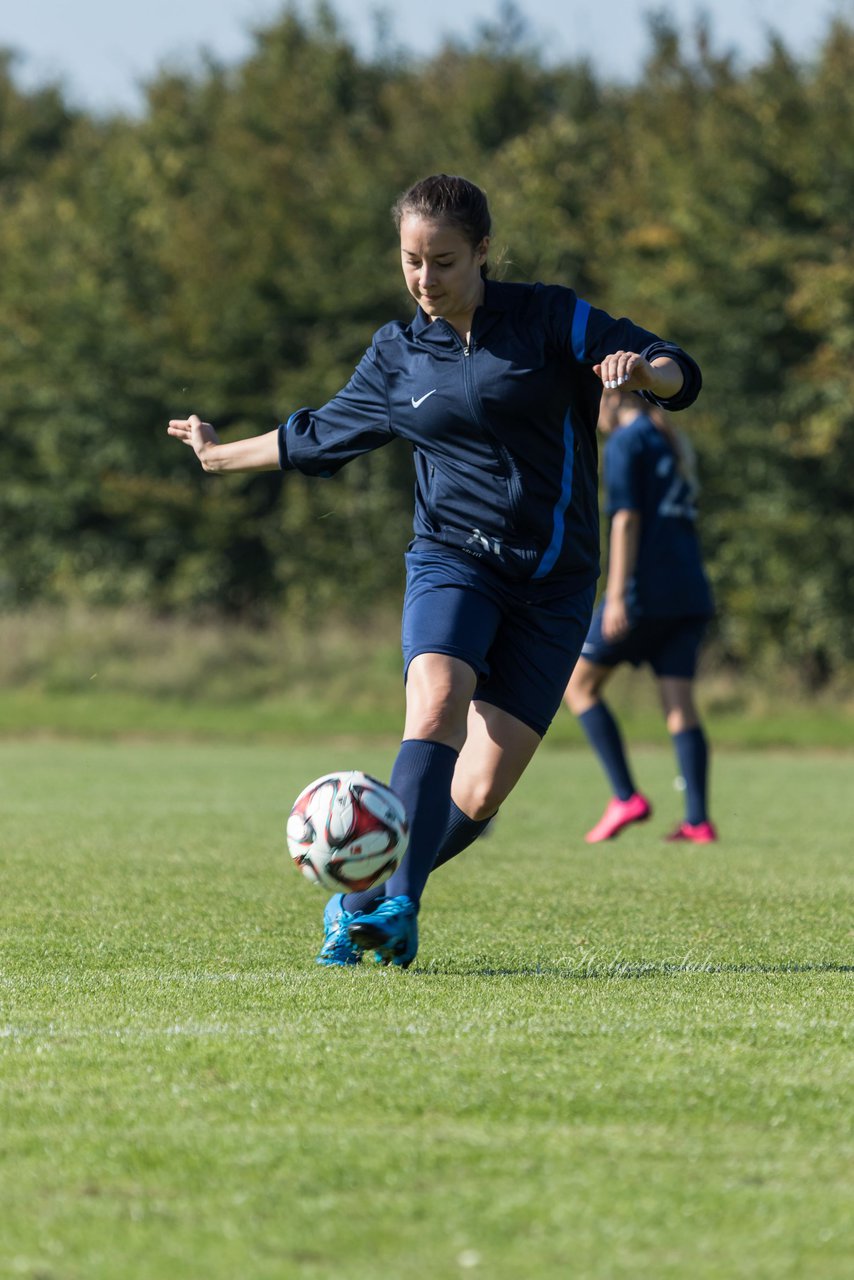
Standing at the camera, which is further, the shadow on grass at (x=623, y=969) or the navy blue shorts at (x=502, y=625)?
the navy blue shorts at (x=502, y=625)

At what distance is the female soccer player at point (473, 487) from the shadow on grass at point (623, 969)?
23 cm

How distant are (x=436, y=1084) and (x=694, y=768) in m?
Result: 6.31

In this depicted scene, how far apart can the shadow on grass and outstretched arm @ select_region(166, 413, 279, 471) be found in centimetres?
161

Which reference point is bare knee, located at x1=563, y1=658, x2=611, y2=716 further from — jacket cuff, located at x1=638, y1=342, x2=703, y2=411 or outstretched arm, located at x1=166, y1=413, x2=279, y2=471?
jacket cuff, located at x1=638, y1=342, x2=703, y2=411

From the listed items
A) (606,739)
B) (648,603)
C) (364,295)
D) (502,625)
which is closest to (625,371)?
(502,625)

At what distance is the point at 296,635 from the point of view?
25.7 metres

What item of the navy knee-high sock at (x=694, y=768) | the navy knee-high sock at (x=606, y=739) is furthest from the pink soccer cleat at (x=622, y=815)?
the navy knee-high sock at (x=694, y=768)

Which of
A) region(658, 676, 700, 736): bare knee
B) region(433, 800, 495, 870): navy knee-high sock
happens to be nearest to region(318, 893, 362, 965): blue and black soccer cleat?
region(433, 800, 495, 870): navy knee-high sock

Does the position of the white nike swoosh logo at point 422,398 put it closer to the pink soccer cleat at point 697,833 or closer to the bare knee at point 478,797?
the bare knee at point 478,797

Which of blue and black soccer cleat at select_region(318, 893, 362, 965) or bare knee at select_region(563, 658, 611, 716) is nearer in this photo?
blue and black soccer cleat at select_region(318, 893, 362, 965)

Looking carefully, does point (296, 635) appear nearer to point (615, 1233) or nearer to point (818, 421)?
point (818, 421)

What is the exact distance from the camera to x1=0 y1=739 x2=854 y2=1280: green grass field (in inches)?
102

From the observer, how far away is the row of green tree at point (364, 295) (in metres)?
23.8

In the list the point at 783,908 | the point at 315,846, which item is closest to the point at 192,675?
the point at 783,908
